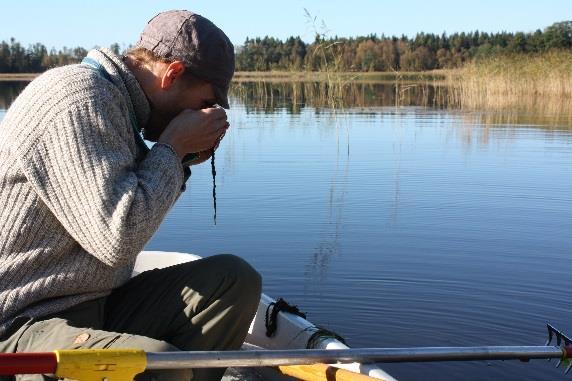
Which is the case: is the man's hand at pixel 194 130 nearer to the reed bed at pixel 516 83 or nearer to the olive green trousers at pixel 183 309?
the olive green trousers at pixel 183 309

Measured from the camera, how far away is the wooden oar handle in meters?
2.02

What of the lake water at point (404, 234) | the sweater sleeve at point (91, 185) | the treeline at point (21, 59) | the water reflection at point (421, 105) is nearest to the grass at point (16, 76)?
the treeline at point (21, 59)

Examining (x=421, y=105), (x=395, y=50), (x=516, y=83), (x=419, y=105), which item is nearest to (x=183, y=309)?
(x=421, y=105)

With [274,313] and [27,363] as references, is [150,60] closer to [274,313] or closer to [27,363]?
[27,363]

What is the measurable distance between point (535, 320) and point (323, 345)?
216 cm

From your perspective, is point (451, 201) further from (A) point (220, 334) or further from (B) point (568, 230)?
(A) point (220, 334)

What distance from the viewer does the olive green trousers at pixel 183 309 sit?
8.45ft

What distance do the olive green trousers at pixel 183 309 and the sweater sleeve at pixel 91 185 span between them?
329 millimetres

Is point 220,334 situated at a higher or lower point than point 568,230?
higher

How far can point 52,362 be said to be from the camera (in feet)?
6.84

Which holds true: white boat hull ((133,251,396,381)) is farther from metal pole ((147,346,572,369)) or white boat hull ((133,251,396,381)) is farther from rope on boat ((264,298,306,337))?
metal pole ((147,346,572,369))

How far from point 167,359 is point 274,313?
1.51 meters

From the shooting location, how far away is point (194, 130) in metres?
2.58

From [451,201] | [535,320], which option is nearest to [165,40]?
[535,320]
